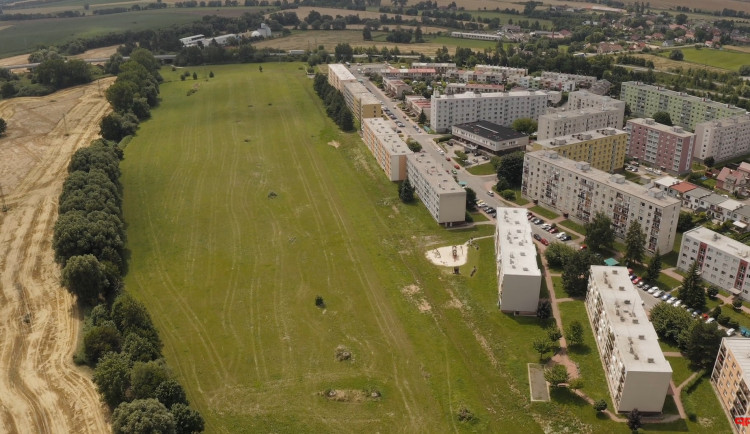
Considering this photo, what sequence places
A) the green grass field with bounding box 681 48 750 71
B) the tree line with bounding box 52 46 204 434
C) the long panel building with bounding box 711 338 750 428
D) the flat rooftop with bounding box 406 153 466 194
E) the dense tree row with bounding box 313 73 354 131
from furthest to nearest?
the green grass field with bounding box 681 48 750 71, the dense tree row with bounding box 313 73 354 131, the flat rooftop with bounding box 406 153 466 194, the long panel building with bounding box 711 338 750 428, the tree line with bounding box 52 46 204 434

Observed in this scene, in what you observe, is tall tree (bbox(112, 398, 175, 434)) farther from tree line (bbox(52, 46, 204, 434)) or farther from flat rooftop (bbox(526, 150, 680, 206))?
flat rooftop (bbox(526, 150, 680, 206))

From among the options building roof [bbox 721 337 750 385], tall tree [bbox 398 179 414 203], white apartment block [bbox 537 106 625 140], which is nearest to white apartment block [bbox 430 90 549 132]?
white apartment block [bbox 537 106 625 140]

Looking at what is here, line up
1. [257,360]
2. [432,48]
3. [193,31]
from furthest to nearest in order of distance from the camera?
[193,31] < [432,48] < [257,360]

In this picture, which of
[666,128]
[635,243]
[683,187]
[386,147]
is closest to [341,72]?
[386,147]

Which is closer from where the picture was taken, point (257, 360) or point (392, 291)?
point (257, 360)

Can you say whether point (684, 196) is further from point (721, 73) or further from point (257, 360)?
point (721, 73)

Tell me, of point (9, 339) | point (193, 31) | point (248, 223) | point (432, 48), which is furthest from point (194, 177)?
point (193, 31)

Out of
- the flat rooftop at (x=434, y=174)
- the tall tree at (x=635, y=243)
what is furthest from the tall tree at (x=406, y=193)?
the tall tree at (x=635, y=243)
